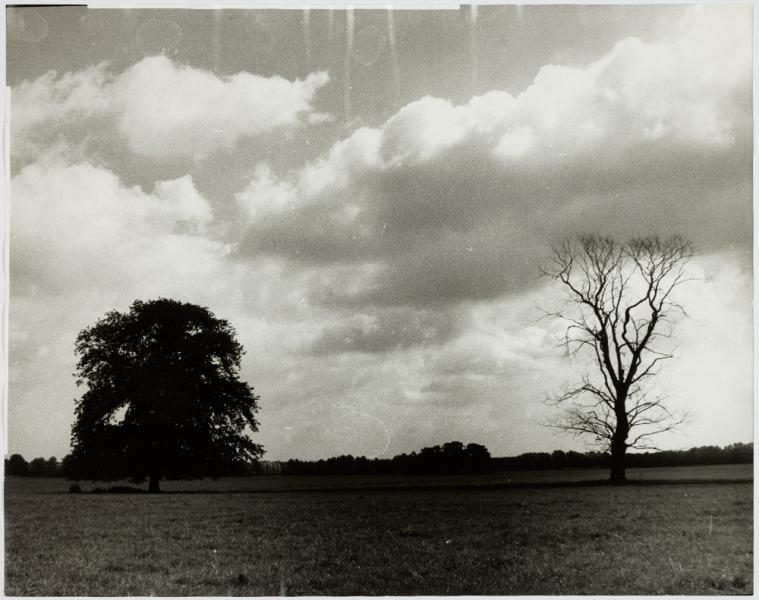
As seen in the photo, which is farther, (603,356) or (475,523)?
(603,356)

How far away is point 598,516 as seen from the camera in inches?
572

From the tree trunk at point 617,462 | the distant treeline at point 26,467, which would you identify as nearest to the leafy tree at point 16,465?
the distant treeline at point 26,467

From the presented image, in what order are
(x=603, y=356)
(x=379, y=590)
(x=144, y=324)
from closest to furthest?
(x=379, y=590) → (x=603, y=356) → (x=144, y=324)

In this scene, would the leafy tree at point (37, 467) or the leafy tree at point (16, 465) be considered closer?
the leafy tree at point (16, 465)

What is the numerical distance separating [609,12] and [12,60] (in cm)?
1277

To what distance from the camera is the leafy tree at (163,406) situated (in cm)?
1898

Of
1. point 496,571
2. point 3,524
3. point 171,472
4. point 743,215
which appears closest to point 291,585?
point 496,571

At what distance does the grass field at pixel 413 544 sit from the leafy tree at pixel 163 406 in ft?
13.0

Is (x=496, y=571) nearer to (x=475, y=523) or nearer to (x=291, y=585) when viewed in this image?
(x=475, y=523)

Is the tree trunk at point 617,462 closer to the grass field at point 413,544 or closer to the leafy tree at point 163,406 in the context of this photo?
the grass field at point 413,544

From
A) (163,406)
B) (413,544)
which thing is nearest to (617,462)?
(413,544)

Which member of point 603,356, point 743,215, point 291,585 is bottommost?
point 291,585

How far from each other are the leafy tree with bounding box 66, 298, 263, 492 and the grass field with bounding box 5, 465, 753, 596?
13.0 ft

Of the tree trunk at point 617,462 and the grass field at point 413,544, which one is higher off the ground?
the tree trunk at point 617,462
